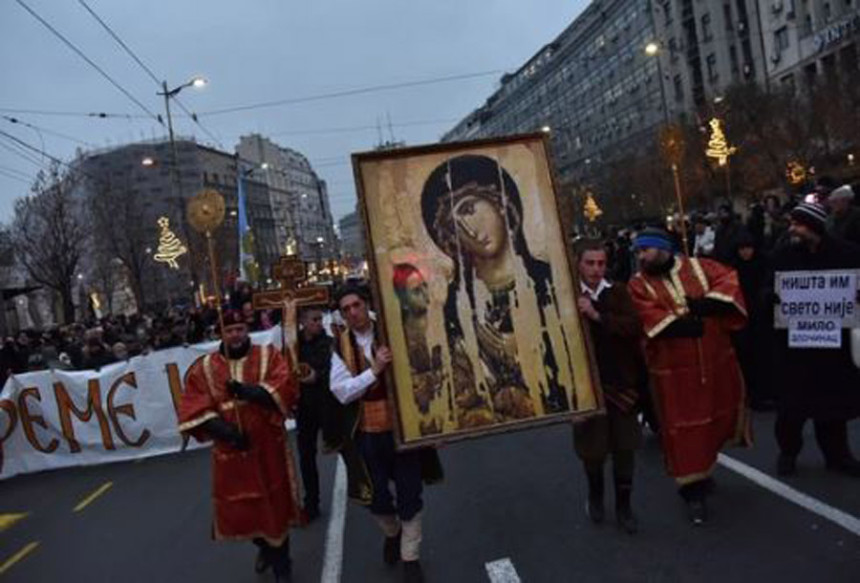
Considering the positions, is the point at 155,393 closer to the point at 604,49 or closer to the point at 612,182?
the point at 612,182

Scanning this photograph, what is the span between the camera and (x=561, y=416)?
5.20m

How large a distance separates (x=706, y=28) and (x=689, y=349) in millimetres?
62057

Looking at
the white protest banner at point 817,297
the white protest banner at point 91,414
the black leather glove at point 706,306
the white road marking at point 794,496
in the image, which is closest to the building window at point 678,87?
the white protest banner at point 91,414

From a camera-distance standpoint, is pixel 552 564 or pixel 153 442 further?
pixel 153 442

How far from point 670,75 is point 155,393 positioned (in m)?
64.5

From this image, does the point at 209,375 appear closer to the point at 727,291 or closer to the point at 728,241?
the point at 727,291

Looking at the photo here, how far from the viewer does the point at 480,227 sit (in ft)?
17.4

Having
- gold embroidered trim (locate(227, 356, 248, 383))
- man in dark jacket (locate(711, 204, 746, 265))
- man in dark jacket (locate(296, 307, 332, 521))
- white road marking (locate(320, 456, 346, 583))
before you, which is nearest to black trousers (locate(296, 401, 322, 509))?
man in dark jacket (locate(296, 307, 332, 521))

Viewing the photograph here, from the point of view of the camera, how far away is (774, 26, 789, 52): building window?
167 ft

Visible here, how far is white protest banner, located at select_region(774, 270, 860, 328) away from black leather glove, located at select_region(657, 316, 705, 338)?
1079mm

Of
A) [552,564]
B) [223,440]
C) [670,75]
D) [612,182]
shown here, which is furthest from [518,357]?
[670,75]

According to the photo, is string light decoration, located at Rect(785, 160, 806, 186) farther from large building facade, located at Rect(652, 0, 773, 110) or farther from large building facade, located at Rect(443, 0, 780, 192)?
large building facade, located at Rect(652, 0, 773, 110)

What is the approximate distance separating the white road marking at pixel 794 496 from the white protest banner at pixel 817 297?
113cm

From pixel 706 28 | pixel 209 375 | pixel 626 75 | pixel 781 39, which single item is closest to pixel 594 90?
pixel 626 75
